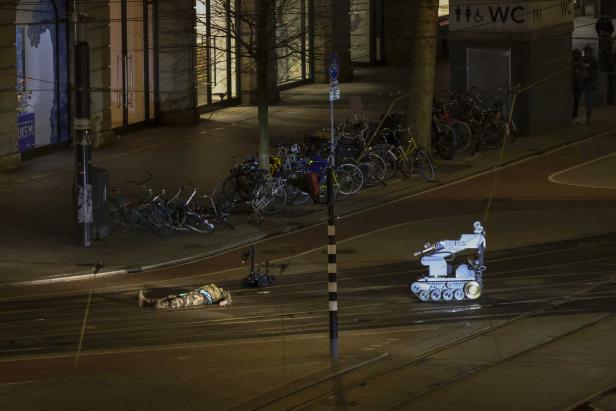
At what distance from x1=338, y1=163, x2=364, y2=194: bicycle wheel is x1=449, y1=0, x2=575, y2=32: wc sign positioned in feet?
29.4

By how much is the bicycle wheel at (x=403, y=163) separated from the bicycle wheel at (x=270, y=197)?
13.1 feet

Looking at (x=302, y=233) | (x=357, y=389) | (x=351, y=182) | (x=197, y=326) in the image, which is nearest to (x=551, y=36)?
(x=351, y=182)

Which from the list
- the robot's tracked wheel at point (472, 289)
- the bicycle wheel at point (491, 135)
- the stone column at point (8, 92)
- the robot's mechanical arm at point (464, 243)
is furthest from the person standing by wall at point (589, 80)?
the robot's tracked wheel at point (472, 289)

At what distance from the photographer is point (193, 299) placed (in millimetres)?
17891

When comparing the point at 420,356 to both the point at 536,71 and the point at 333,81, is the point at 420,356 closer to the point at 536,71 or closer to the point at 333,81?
the point at 333,81

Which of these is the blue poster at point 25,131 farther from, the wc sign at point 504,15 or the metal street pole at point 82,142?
the wc sign at point 504,15

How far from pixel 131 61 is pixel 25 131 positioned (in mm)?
5171

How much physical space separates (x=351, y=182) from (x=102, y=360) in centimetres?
1240

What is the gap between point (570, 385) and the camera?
536 inches

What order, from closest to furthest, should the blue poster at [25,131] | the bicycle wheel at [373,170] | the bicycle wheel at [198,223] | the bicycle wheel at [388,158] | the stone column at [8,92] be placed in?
the bicycle wheel at [198,223] → the bicycle wheel at [373,170] → the bicycle wheel at [388,158] → the stone column at [8,92] → the blue poster at [25,131]

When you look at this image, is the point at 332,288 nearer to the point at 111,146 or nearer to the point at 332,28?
the point at 111,146

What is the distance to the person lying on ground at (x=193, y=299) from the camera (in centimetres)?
1778

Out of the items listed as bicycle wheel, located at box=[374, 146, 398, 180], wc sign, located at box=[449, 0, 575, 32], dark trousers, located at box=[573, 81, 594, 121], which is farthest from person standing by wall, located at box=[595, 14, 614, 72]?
bicycle wheel, located at box=[374, 146, 398, 180]

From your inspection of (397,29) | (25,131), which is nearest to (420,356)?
(25,131)
